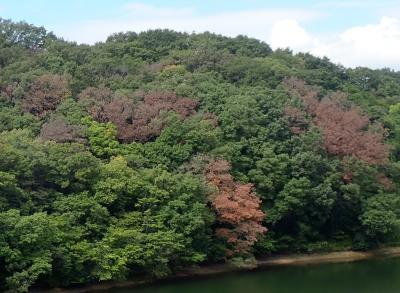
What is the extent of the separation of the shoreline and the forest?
1.55ft

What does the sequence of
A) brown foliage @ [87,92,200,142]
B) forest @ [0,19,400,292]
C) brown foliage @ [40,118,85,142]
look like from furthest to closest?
brown foliage @ [87,92,200,142] → brown foliage @ [40,118,85,142] → forest @ [0,19,400,292]

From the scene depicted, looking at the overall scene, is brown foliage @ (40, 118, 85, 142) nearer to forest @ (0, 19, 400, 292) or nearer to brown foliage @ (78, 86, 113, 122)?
forest @ (0, 19, 400, 292)

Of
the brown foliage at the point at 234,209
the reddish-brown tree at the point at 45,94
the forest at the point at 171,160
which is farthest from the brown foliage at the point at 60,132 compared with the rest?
the brown foliage at the point at 234,209

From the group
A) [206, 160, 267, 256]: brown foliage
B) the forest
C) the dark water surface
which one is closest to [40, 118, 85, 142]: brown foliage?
the forest

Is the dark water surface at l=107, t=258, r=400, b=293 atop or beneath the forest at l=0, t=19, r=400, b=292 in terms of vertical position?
beneath

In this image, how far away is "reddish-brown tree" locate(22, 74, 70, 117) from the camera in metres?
37.5

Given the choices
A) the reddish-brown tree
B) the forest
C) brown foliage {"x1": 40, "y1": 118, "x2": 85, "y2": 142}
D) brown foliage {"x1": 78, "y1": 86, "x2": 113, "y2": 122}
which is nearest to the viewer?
the forest

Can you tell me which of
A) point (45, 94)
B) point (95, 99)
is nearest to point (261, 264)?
point (95, 99)

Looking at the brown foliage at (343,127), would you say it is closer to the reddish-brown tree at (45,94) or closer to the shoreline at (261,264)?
the shoreline at (261,264)

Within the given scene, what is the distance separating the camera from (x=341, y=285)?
30.2m

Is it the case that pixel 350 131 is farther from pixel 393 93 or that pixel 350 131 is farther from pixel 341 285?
pixel 393 93

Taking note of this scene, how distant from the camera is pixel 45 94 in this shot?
38125 millimetres

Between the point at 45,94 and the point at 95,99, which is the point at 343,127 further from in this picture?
the point at 45,94

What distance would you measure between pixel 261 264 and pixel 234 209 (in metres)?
5.30
